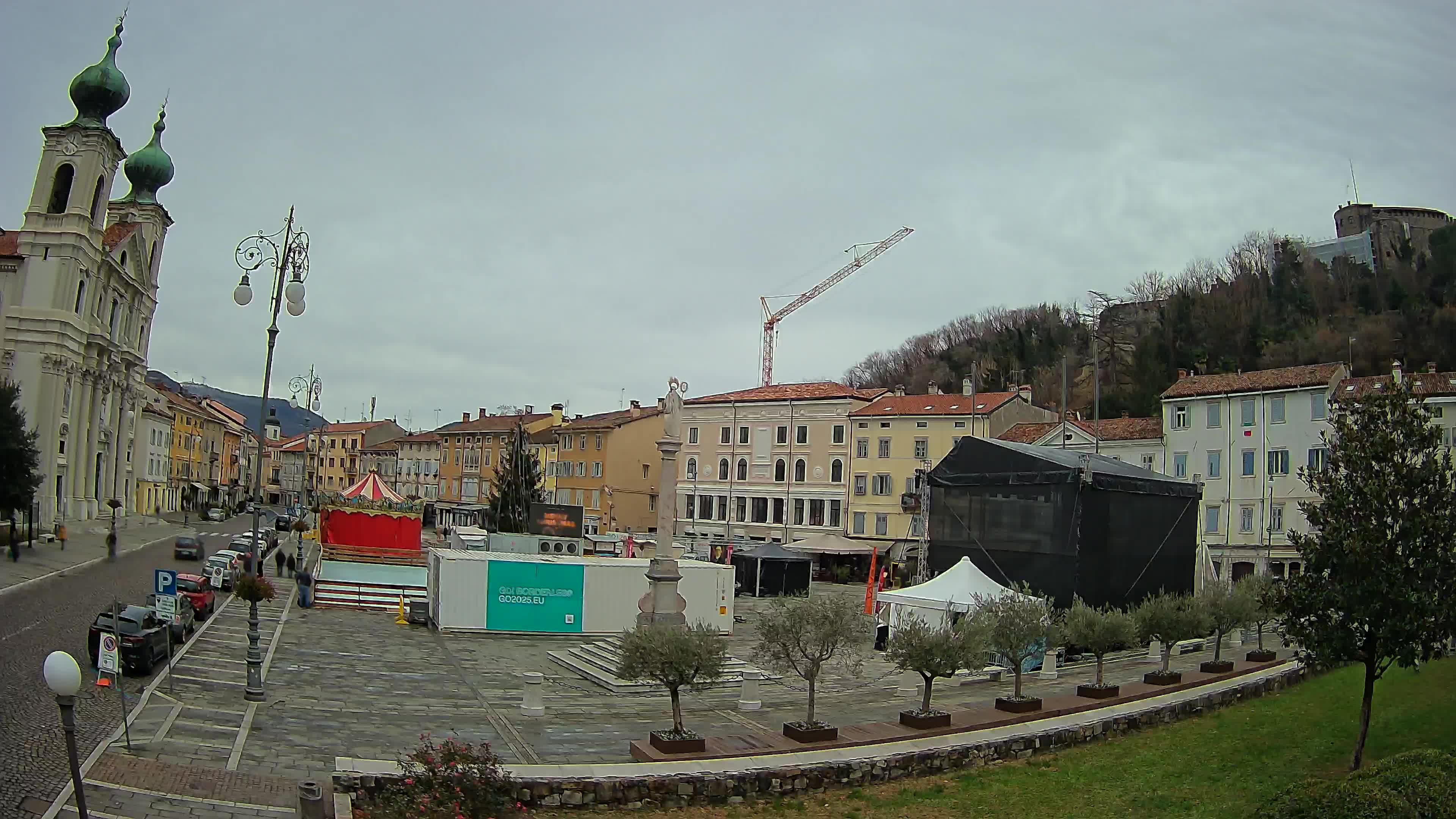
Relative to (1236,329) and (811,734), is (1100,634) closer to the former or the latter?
(811,734)

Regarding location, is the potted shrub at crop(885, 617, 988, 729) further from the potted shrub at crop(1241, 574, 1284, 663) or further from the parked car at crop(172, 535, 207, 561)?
the parked car at crop(172, 535, 207, 561)

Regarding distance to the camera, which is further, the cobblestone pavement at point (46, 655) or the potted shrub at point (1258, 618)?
the potted shrub at point (1258, 618)

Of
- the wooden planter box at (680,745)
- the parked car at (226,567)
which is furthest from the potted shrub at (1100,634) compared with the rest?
the parked car at (226,567)

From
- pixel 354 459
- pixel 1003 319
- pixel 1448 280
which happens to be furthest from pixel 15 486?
pixel 1003 319

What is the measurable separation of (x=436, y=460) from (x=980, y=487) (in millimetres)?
76788

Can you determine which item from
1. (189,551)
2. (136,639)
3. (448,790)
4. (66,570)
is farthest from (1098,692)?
(189,551)

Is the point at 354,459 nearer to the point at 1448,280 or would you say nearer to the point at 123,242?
the point at 123,242

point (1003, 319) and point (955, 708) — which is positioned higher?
point (1003, 319)

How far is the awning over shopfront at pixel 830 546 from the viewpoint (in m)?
54.0

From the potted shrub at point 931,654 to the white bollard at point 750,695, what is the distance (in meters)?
3.35

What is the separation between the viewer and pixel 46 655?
21344mm

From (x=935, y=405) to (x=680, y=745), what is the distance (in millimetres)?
47794

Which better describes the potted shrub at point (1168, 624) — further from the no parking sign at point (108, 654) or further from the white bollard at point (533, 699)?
the no parking sign at point (108, 654)

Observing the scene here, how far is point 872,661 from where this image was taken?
29000mm
